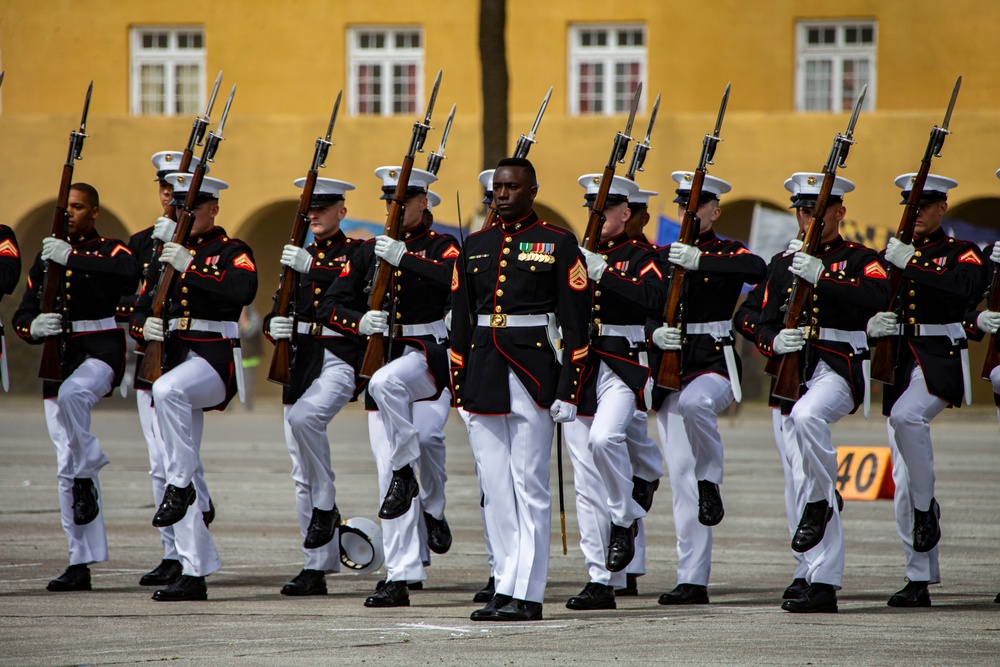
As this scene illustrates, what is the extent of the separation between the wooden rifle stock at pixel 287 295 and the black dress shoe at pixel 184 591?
129 cm

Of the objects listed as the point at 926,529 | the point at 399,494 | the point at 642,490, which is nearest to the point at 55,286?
the point at 399,494

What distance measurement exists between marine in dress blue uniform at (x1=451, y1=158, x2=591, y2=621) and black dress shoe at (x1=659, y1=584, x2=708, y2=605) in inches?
45.2

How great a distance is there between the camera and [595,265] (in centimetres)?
965

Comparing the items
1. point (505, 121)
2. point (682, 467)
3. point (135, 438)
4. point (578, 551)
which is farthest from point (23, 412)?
point (682, 467)

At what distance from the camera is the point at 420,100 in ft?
104

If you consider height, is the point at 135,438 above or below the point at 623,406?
Result: below

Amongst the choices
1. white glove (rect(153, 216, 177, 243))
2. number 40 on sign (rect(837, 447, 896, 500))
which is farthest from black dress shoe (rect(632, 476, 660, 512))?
number 40 on sign (rect(837, 447, 896, 500))

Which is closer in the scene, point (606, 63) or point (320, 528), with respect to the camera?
point (320, 528)

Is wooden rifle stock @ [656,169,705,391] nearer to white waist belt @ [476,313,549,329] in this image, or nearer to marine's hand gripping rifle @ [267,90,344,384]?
white waist belt @ [476,313,549,329]

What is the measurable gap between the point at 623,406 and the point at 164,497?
263 cm

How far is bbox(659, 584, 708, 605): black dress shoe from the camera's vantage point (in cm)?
955

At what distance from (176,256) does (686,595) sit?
3.50 m

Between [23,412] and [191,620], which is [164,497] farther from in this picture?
[23,412]

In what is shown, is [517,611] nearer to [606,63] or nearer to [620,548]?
[620,548]
